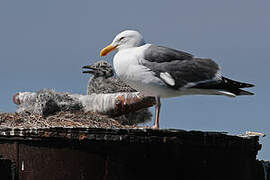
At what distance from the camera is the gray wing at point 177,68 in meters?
5.70

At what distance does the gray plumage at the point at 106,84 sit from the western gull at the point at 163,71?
3.33 m

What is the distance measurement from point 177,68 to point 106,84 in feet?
12.8

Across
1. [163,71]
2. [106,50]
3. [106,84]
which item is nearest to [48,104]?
[106,84]

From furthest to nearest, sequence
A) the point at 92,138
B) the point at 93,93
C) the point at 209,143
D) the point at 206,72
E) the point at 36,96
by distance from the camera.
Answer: the point at 93,93, the point at 36,96, the point at 206,72, the point at 209,143, the point at 92,138

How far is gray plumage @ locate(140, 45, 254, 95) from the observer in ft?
18.7

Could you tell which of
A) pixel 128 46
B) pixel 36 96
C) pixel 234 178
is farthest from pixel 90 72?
pixel 234 178

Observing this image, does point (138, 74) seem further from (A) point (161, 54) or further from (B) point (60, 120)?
(B) point (60, 120)

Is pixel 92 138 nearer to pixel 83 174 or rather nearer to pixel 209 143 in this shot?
pixel 83 174

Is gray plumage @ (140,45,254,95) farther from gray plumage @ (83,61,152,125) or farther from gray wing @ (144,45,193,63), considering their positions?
gray plumage @ (83,61,152,125)

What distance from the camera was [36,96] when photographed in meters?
8.78

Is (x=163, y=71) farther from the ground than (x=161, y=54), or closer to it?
closer to it

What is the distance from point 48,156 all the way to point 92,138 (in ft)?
1.90

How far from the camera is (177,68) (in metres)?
5.80

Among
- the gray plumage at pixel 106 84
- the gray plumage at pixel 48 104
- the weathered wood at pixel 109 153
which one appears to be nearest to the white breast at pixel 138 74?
the weathered wood at pixel 109 153
